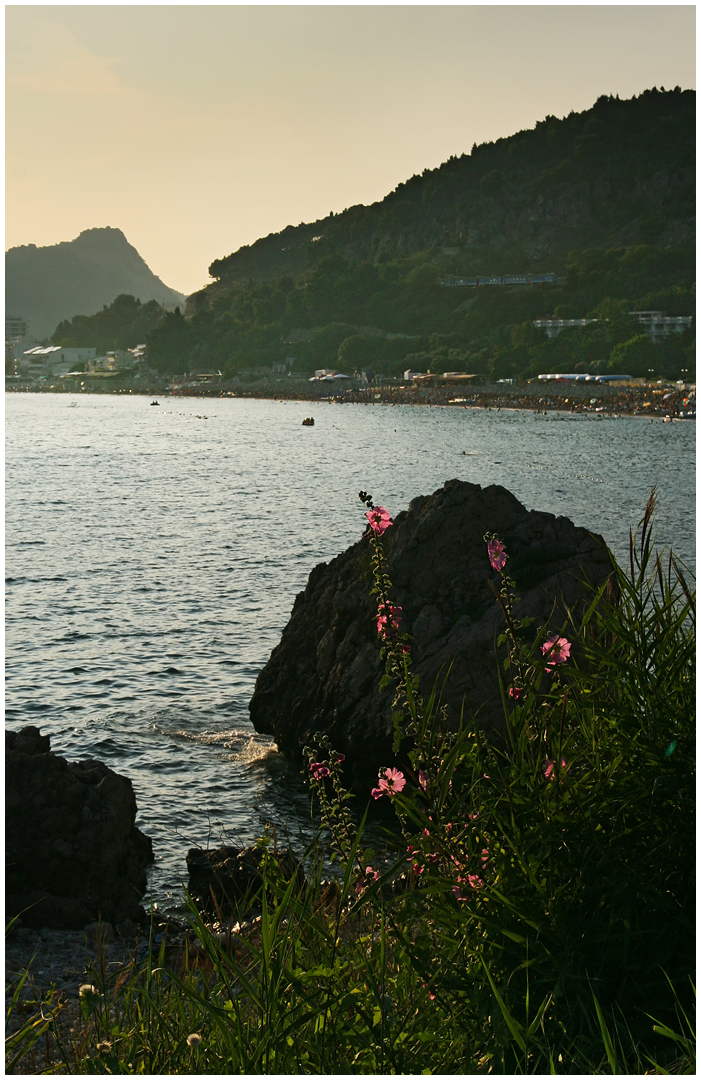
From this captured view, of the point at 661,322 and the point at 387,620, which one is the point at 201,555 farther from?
the point at 661,322

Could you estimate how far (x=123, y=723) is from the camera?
15.8m

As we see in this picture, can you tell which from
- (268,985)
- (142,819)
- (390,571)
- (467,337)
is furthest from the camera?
(467,337)

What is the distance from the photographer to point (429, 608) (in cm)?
1211

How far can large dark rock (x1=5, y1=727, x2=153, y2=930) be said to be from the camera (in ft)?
27.5

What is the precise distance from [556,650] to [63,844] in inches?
246

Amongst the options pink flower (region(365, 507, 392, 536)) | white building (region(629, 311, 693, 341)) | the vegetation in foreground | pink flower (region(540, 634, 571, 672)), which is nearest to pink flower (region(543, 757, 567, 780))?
the vegetation in foreground

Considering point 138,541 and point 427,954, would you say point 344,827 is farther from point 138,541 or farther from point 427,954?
point 138,541

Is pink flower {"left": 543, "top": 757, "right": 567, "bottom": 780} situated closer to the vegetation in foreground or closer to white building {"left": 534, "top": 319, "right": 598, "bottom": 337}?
the vegetation in foreground

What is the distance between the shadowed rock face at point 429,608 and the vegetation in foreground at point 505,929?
6.69 meters

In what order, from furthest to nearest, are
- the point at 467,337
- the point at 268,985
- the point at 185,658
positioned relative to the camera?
the point at 467,337 → the point at 185,658 → the point at 268,985

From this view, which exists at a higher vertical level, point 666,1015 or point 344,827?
point 344,827

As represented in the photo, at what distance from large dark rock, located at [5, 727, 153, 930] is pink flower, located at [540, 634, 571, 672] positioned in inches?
240

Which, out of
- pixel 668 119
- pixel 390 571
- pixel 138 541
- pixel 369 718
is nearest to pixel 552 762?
pixel 369 718

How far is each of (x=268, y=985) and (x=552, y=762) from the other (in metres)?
1.42
